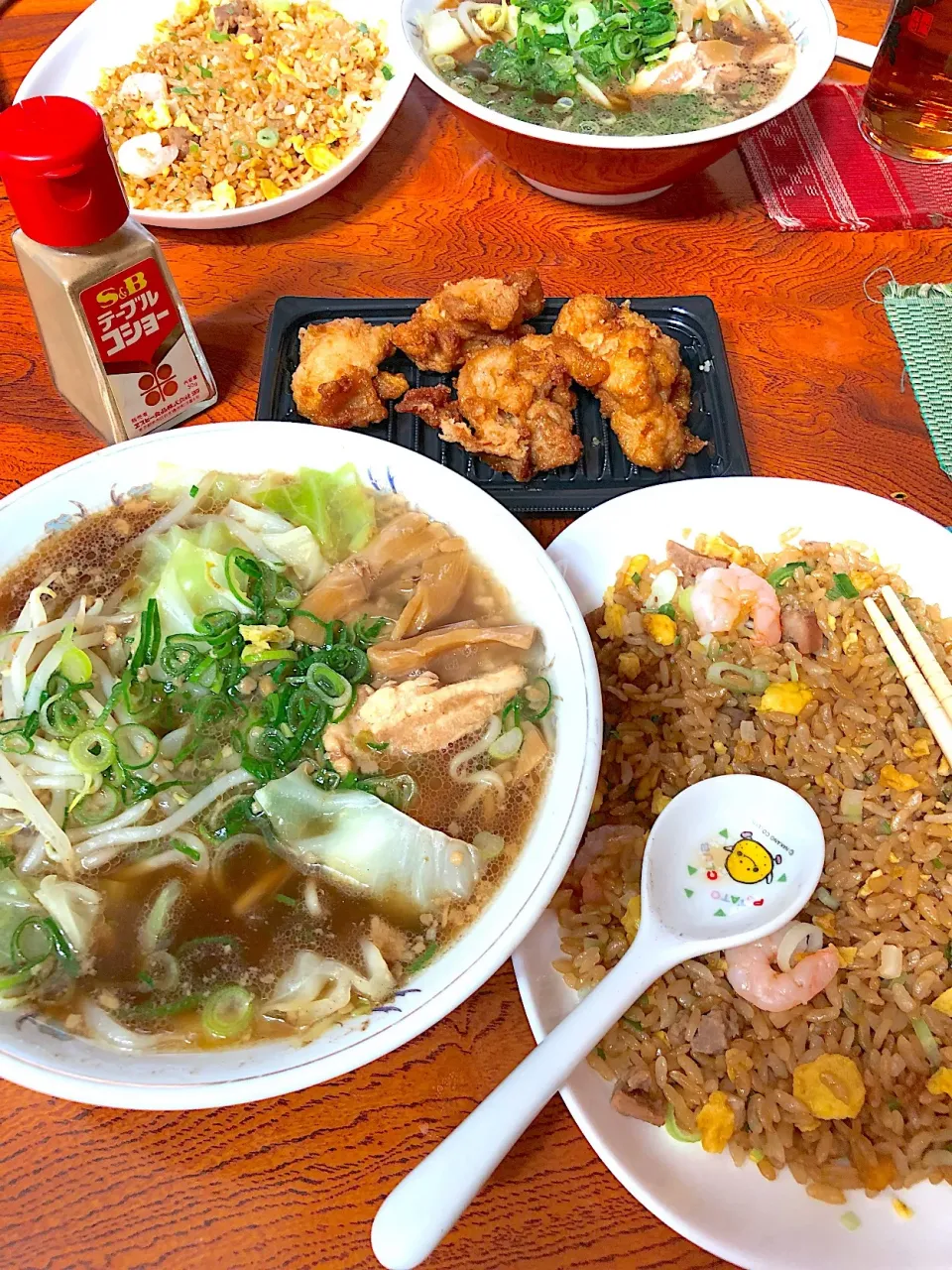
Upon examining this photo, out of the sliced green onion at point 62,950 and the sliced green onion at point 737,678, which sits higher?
the sliced green onion at point 62,950

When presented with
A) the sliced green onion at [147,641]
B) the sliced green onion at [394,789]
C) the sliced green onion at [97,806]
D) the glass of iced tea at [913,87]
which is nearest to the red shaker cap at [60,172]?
the sliced green onion at [147,641]

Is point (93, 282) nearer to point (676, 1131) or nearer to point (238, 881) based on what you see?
point (238, 881)

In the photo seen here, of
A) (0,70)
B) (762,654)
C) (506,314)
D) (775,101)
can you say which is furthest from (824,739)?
(0,70)

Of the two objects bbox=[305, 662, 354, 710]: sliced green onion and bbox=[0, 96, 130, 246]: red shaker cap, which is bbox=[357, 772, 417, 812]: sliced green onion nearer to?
bbox=[305, 662, 354, 710]: sliced green onion

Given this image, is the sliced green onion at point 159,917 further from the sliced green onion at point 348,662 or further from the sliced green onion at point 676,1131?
the sliced green onion at point 676,1131

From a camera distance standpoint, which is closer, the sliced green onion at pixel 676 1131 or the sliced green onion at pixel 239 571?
the sliced green onion at pixel 676 1131

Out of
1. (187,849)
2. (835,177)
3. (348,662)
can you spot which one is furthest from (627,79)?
(187,849)
